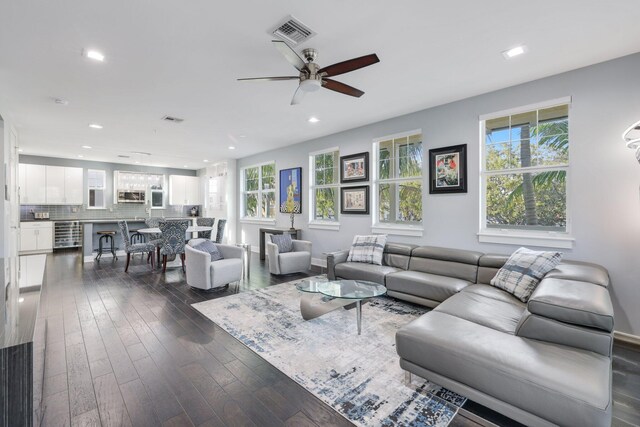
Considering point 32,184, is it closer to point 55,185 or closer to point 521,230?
point 55,185

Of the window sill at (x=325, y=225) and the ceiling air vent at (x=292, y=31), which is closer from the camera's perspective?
the ceiling air vent at (x=292, y=31)

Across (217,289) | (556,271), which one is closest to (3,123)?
(217,289)

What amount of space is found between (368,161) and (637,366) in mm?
4137

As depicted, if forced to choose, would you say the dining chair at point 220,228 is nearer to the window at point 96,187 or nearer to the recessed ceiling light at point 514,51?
the window at point 96,187

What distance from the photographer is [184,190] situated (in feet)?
35.3

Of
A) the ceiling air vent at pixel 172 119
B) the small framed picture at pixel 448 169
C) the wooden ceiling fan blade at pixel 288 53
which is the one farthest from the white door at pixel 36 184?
the small framed picture at pixel 448 169

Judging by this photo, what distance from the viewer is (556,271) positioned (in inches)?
108

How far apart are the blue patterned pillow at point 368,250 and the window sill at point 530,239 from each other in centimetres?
141

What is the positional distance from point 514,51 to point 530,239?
86.0 inches

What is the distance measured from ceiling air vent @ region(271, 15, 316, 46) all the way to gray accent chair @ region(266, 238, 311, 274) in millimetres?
3571

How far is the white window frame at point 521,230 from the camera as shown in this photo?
3357 mm

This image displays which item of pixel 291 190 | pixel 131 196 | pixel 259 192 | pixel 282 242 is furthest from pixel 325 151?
pixel 131 196

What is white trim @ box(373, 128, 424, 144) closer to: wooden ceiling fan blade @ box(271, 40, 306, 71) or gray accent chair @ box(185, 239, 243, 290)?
wooden ceiling fan blade @ box(271, 40, 306, 71)

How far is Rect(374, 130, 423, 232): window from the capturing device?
4.82m
